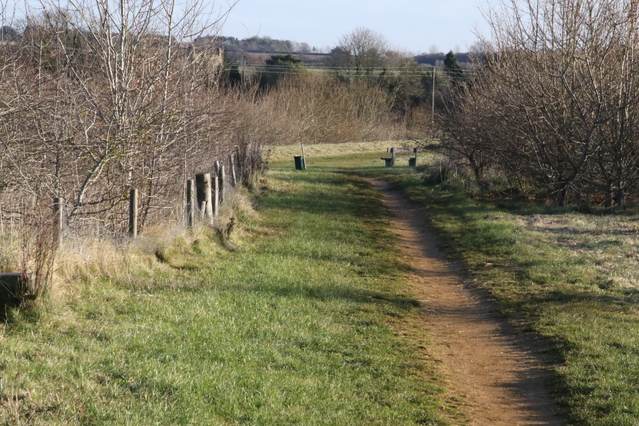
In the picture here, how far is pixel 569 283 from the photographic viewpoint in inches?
411

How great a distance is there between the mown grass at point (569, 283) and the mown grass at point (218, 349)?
1453 millimetres

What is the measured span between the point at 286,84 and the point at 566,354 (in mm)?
48287

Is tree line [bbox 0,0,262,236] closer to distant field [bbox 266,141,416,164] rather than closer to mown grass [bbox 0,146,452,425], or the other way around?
mown grass [bbox 0,146,452,425]

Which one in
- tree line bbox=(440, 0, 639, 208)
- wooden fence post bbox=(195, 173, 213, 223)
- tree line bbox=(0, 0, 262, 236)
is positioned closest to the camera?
tree line bbox=(0, 0, 262, 236)

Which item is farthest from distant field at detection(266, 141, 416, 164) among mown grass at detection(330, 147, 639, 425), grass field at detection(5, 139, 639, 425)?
grass field at detection(5, 139, 639, 425)

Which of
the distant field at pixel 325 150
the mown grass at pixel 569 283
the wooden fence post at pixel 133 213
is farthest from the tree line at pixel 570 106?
the distant field at pixel 325 150

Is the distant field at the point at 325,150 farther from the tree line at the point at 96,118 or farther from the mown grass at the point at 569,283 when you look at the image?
the tree line at the point at 96,118

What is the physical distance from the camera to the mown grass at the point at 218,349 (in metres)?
5.06

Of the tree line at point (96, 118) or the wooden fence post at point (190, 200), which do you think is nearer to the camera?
the tree line at point (96, 118)

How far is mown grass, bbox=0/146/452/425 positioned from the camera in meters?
5.06

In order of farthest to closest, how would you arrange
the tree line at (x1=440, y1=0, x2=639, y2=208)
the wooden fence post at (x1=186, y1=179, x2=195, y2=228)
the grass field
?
1. the tree line at (x1=440, y1=0, x2=639, y2=208)
2. the wooden fence post at (x1=186, y1=179, x2=195, y2=228)
3. the grass field

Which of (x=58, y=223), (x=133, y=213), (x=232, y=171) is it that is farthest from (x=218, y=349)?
(x=232, y=171)

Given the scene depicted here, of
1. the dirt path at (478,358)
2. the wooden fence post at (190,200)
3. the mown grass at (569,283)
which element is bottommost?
the dirt path at (478,358)

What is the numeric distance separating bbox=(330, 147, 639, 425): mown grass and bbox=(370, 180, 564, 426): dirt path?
0.25m
